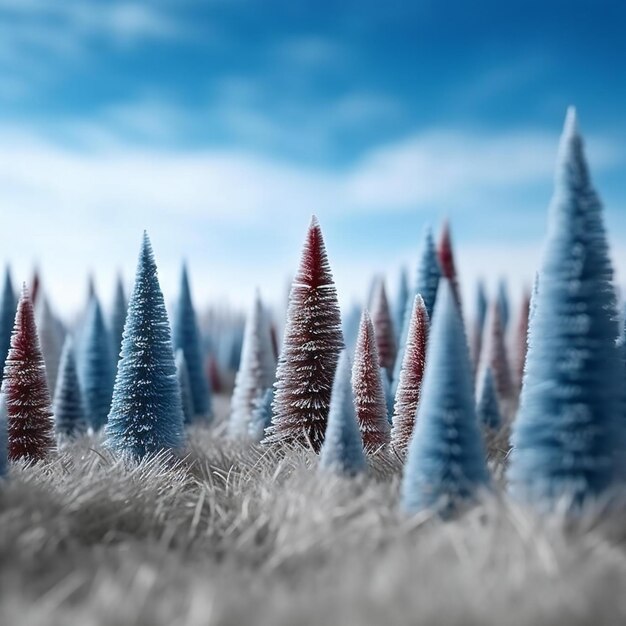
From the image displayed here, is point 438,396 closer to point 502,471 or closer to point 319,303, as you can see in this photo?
point 502,471

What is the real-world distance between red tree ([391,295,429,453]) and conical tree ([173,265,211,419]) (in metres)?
11.1

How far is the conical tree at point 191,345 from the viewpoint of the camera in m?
20.6

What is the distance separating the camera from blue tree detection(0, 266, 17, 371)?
52.9ft

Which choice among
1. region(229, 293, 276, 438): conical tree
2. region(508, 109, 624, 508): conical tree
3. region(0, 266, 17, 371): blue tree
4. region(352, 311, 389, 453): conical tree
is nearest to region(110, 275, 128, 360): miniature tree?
region(0, 266, 17, 371): blue tree

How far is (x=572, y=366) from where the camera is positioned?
6.68 m

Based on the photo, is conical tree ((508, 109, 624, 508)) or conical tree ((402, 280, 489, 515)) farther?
conical tree ((402, 280, 489, 515))

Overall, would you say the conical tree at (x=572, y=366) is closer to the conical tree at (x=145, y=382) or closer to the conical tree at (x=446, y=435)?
the conical tree at (x=446, y=435)

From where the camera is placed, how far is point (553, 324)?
687 centimetres

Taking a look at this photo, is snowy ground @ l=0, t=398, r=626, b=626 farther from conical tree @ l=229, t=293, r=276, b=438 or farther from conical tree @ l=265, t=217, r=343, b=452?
conical tree @ l=229, t=293, r=276, b=438

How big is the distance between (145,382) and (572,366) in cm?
680

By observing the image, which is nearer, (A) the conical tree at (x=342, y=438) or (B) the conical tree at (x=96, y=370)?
(A) the conical tree at (x=342, y=438)

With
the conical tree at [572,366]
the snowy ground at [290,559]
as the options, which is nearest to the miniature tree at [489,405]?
the snowy ground at [290,559]

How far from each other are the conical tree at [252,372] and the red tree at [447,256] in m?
5.14

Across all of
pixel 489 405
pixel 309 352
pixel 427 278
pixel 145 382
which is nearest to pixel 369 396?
pixel 309 352
